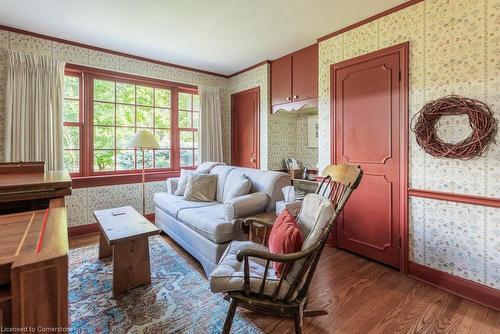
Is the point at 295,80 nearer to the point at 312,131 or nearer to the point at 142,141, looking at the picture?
the point at 312,131

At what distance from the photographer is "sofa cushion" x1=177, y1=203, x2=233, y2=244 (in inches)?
88.2

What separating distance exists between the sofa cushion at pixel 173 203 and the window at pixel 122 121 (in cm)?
87

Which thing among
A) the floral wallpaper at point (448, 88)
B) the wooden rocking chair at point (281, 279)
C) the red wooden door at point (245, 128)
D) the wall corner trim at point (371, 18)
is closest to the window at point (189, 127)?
the red wooden door at point (245, 128)

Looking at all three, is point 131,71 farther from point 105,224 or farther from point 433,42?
point 433,42

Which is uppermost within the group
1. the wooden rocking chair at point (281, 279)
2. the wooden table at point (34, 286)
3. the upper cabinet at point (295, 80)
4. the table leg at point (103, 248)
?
the upper cabinet at point (295, 80)

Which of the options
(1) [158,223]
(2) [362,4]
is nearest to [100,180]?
(1) [158,223]

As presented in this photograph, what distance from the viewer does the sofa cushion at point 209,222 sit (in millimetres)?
2240

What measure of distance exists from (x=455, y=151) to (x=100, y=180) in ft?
13.2

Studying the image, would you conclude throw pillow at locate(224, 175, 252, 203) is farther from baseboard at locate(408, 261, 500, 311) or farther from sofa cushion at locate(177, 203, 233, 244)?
baseboard at locate(408, 261, 500, 311)

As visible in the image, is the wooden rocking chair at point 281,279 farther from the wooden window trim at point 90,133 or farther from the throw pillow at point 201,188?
the wooden window trim at point 90,133

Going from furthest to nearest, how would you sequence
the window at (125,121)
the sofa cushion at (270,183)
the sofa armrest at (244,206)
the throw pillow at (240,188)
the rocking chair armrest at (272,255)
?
the window at (125,121) → the throw pillow at (240,188) → the sofa cushion at (270,183) → the sofa armrest at (244,206) → the rocking chair armrest at (272,255)

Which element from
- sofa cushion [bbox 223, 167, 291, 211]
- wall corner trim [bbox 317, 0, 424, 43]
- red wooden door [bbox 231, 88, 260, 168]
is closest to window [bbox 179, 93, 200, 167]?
red wooden door [bbox 231, 88, 260, 168]

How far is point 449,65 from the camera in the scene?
211 cm

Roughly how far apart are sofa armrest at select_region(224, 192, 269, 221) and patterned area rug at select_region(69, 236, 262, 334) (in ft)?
2.09
